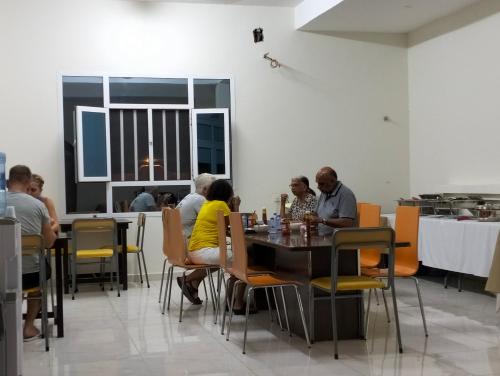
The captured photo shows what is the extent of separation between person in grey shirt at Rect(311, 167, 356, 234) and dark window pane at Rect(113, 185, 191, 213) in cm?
326

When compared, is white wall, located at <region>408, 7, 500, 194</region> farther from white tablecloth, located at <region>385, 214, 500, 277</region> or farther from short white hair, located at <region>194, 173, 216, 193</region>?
short white hair, located at <region>194, 173, 216, 193</region>

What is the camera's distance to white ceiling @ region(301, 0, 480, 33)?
7.39 meters

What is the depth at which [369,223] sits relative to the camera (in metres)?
5.43

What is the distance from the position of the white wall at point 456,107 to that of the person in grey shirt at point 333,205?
2.64m

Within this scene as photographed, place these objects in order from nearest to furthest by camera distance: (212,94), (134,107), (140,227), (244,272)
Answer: (244,272) → (140,227) → (134,107) → (212,94)

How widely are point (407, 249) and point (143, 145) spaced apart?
4215mm

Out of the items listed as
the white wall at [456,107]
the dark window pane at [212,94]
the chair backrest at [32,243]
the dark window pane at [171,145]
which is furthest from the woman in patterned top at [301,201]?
the chair backrest at [32,243]

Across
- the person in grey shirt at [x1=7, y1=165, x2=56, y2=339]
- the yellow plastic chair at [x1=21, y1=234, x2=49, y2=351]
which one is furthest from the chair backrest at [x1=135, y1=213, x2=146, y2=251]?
the yellow plastic chair at [x1=21, y1=234, x2=49, y2=351]

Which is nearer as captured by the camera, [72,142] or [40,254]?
[40,254]

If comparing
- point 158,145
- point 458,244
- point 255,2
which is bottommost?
point 458,244

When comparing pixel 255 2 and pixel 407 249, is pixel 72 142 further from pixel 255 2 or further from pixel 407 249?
pixel 407 249

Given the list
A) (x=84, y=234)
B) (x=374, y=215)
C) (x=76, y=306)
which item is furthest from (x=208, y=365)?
(x=84, y=234)

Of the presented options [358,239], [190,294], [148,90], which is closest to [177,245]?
[190,294]

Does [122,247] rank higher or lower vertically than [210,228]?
lower
